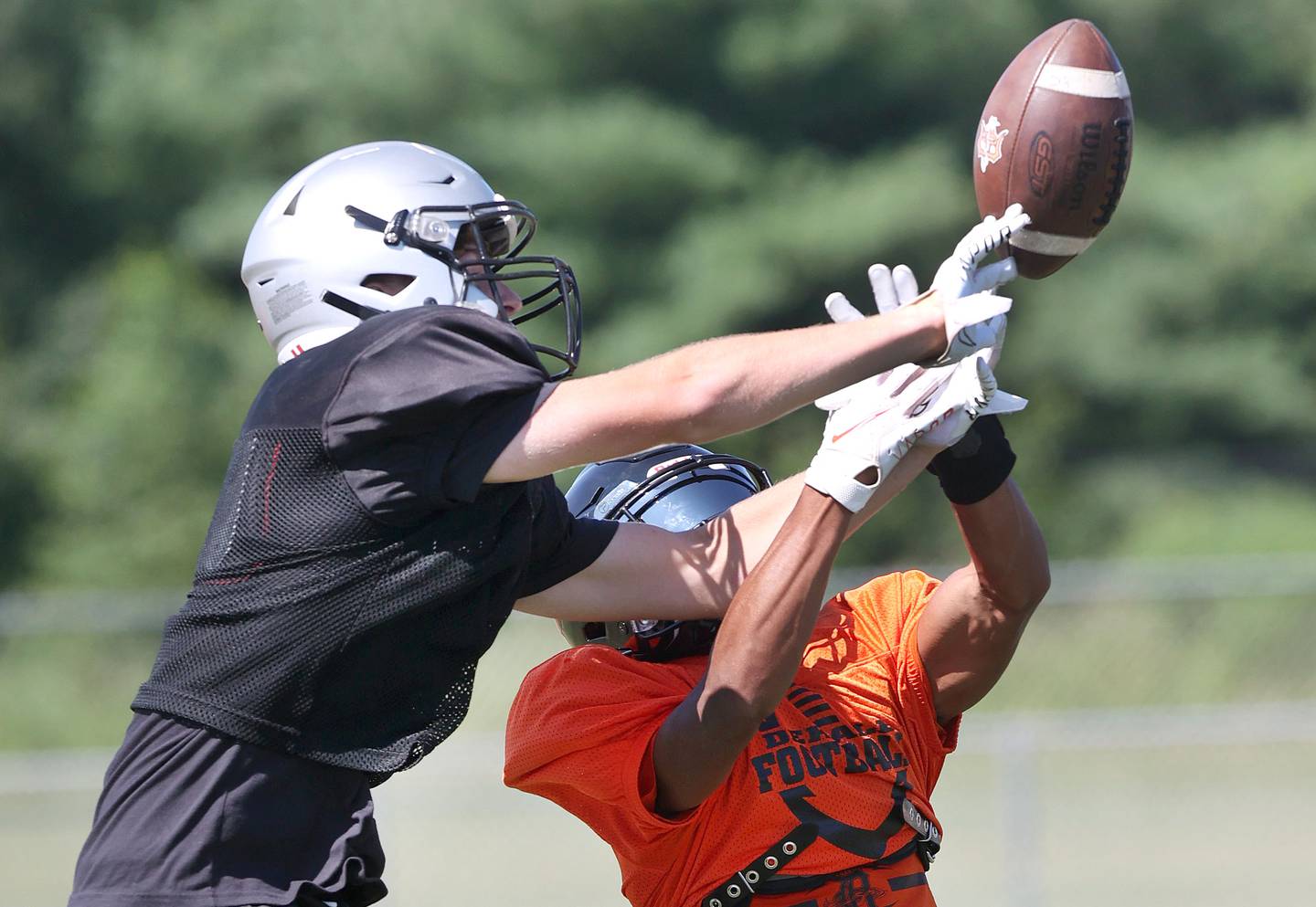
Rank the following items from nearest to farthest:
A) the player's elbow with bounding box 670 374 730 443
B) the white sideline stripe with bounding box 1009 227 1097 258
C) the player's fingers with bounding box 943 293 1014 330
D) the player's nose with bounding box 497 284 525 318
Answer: the player's elbow with bounding box 670 374 730 443
the player's fingers with bounding box 943 293 1014 330
the white sideline stripe with bounding box 1009 227 1097 258
the player's nose with bounding box 497 284 525 318

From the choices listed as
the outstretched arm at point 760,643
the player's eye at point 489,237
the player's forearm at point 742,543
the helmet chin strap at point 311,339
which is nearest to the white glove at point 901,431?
the outstretched arm at point 760,643

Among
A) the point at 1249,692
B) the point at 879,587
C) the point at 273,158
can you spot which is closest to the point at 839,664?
the point at 879,587

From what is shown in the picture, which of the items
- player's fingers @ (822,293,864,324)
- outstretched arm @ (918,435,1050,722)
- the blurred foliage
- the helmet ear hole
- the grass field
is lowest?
outstretched arm @ (918,435,1050,722)

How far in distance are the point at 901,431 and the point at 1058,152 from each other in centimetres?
60

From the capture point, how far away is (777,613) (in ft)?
8.68

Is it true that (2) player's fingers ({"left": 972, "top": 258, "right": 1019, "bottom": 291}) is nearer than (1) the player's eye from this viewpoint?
Yes

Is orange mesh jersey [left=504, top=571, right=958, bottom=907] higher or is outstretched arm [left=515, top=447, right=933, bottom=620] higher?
outstretched arm [left=515, top=447, right=933, bottom=620]

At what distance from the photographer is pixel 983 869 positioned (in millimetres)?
9414

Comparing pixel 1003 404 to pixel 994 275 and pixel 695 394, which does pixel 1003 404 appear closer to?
pixel 994 275

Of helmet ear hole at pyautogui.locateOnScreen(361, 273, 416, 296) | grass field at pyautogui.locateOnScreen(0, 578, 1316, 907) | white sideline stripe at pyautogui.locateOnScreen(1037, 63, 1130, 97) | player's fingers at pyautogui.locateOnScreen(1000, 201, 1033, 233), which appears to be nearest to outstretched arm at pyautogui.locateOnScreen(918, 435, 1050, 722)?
player's fingers at pyautogui.locateOnScreen(1000, 201, 1033, 233)

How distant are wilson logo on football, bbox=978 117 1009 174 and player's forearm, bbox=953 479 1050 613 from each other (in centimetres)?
62

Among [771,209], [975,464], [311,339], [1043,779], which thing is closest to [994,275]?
[975,464]

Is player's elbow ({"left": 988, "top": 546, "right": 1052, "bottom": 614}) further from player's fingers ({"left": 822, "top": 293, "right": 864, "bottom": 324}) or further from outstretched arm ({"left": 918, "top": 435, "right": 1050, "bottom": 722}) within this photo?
player's fingers ({"left": 822, "top": 293, "right": 864, "bottom": 324})

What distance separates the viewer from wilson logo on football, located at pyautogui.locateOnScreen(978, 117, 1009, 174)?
9.67 feet
